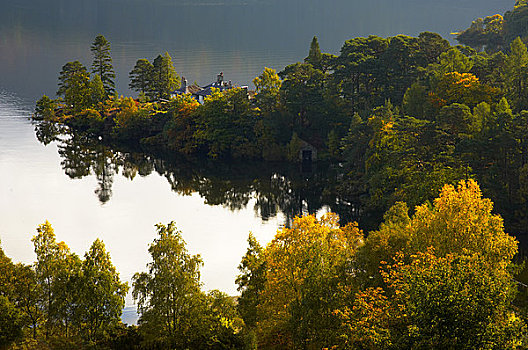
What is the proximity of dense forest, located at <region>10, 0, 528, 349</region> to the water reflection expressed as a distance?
8.60ft

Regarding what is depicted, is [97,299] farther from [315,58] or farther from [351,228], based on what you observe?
[315,58]

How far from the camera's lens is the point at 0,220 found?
5316 cm

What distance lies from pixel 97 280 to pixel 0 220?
28648 millimetres

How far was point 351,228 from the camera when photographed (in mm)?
33844

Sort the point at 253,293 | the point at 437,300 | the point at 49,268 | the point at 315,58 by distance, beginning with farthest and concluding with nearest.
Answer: the point at 315,58 → the point at 253,293 → the point at 49,268 → the point at 437,300

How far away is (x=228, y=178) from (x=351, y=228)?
3660cm

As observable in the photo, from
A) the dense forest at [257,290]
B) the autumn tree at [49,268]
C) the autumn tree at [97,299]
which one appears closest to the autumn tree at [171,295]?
the dense forest at [257,290]

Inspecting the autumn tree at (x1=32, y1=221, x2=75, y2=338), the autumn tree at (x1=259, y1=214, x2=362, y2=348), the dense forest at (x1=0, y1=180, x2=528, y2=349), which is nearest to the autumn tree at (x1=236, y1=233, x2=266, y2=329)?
the dense forest at (x1=0, y1=180, x2=528, y2=349)

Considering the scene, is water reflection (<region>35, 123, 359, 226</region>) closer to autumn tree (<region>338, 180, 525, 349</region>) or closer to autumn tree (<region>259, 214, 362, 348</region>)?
autumn tree (<region>259, 214, 362, 348</region>)

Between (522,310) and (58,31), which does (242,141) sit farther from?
(58,31)

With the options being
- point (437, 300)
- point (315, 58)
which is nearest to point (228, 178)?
point (315, 58)

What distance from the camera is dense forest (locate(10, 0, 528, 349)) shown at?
23.2m

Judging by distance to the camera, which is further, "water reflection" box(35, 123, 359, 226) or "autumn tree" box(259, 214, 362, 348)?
"water reflection" box(35, 123, 359, 226)

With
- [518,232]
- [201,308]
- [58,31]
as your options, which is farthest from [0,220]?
[58,31]
